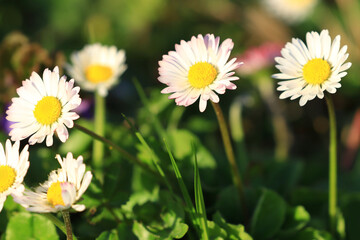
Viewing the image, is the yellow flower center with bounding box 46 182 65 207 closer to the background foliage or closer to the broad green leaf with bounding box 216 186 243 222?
the background foliage

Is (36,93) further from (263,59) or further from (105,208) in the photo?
(263,59)

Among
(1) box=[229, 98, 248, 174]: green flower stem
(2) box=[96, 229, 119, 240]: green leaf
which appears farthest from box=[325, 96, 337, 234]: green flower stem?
(2) box=[96, 229, 119, 240]: green leaf

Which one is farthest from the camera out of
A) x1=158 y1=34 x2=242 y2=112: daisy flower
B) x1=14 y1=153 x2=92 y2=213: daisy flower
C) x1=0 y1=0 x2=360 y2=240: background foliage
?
x1=0 y1=0 x2=360 y2=240: background foliage

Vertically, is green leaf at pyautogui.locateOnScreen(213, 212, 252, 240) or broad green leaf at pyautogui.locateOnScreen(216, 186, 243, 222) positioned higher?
broad green leaf at pyautogui.locateOnScreen(216, 186, 243, 222)

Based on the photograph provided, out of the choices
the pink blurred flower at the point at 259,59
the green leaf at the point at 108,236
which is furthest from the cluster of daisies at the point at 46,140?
the pink blurred flower at the point at 259,59

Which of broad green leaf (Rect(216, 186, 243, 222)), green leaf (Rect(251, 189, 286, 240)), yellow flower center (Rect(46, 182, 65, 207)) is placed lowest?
green leaf (Rect(251, 189, 286, 240))

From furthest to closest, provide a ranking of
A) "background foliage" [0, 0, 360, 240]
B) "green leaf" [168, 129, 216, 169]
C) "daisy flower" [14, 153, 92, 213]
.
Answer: "green leaf" [168, 129, 216, 169], "background foliage" [0, 0, 360, 240], "daisy flower" [14, 153, 92, 213]
